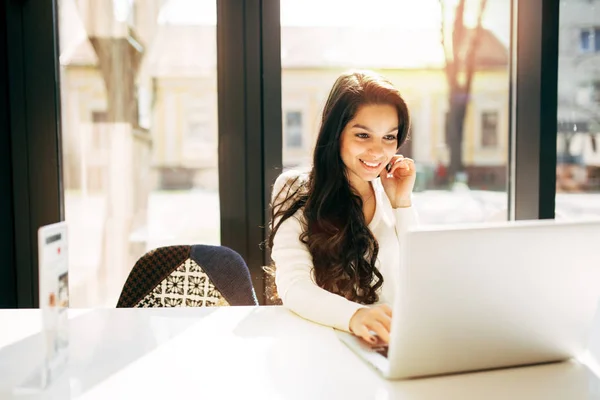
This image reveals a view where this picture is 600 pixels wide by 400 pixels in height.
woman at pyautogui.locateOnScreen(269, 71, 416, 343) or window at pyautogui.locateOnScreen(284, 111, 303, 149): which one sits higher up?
window at pyautogui.locateOnScreen(284, 111, 303, 149)

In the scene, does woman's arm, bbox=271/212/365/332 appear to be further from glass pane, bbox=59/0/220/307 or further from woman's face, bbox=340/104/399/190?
glass pane, bbox=59/0/220/307

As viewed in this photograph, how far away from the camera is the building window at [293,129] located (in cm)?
231

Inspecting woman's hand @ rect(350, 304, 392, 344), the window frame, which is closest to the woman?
woman's hand @ rect(350, 304, 392, 344)

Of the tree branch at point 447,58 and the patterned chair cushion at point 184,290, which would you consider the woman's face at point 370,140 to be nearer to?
the patterned chair cushion at point 184,290

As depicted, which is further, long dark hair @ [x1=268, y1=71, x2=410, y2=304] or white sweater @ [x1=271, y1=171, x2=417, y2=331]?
long dark hair @ [x1=268, y1=71, x2=410, y2=304]

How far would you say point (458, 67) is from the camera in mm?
2383

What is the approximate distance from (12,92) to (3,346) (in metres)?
1.53

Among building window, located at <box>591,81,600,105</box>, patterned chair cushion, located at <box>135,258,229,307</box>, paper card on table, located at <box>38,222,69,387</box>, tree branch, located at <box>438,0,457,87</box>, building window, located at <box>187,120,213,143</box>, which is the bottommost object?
patterned chair cushion, located at <box>135,258,229,307</box>

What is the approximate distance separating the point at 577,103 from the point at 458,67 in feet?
1.99

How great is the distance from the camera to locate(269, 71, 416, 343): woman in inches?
62.3

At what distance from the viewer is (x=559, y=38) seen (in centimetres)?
238

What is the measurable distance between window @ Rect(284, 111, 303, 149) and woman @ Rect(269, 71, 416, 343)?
579mm

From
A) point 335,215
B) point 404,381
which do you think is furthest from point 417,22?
point 404,381

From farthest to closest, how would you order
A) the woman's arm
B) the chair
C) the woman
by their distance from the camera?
the chair < the woman < the woman's arm
